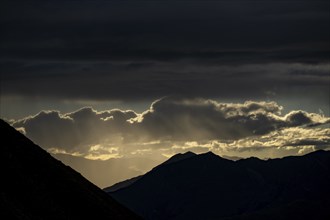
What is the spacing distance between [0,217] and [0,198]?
14057 mm

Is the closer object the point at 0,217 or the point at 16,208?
the point at 0,217

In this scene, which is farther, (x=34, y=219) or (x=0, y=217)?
(x=34, y=219)

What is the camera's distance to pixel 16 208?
7795 inches

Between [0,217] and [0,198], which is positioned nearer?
[0,217]

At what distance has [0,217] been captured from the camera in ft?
607

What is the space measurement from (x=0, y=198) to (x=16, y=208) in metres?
5.52

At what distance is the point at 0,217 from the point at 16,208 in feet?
43.0

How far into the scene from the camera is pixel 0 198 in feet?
650

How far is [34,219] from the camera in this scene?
650 feet

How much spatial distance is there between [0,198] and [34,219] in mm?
11621

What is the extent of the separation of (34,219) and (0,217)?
15.1m
